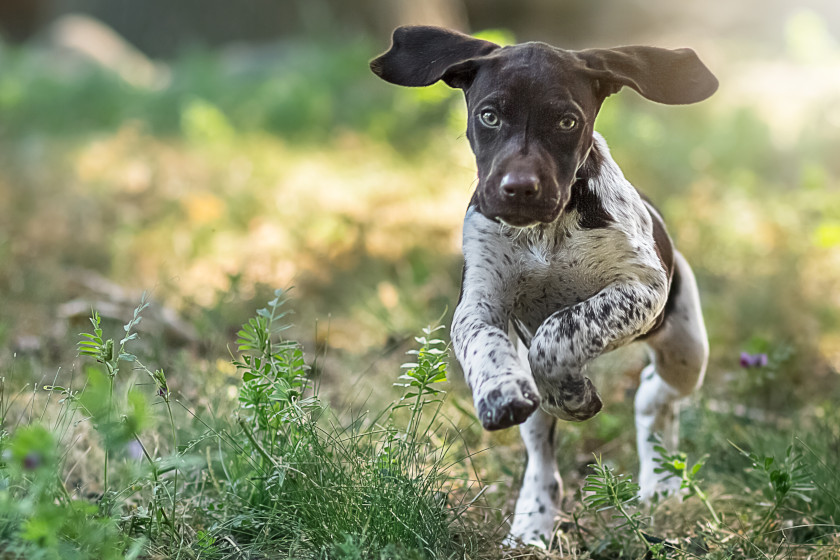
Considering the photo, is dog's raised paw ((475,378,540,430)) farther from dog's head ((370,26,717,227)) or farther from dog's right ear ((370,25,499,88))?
dog's right ear ((370,25,499,88))

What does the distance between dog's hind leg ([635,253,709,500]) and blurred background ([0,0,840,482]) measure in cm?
43

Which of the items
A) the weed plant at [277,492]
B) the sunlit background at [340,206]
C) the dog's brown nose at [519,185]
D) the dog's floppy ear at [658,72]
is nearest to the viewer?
the dog's brown nose at [519,185]

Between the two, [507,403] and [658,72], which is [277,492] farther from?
[658,72]

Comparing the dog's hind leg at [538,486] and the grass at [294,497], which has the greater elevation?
the grass at [294,497]

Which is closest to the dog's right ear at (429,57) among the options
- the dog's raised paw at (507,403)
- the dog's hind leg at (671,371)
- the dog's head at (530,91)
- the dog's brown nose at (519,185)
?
the dog's head at (530,91)

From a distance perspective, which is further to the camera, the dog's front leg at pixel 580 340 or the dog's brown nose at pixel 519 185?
the dog's front leg at pixel 580 340

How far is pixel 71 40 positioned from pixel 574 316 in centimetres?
1266

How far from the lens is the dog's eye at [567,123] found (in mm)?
2545

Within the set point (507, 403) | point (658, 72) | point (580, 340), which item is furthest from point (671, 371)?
point (507, 403)

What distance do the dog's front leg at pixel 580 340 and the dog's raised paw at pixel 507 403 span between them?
244 millimetres

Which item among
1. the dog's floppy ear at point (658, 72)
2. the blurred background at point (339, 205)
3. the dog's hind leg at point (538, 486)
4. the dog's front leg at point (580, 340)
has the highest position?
the dog's floppy ear at point (658, 72)

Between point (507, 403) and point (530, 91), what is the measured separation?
913mm

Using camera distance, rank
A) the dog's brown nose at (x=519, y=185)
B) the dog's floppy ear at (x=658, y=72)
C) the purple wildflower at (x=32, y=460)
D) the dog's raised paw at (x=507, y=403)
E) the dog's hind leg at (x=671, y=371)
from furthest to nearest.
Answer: the dog's hind leg at (x=671, y=371) < the dog's floppy ear at (x=658, y=72) < the dog's brown nose at (x=519, y=185) < the dog's raised paw at (x=507, y=403) < the purple wildflower at (x=32, y=460)

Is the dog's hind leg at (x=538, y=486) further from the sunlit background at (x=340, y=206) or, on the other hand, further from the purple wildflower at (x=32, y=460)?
the purple wildflower at (x=32, y=460)
